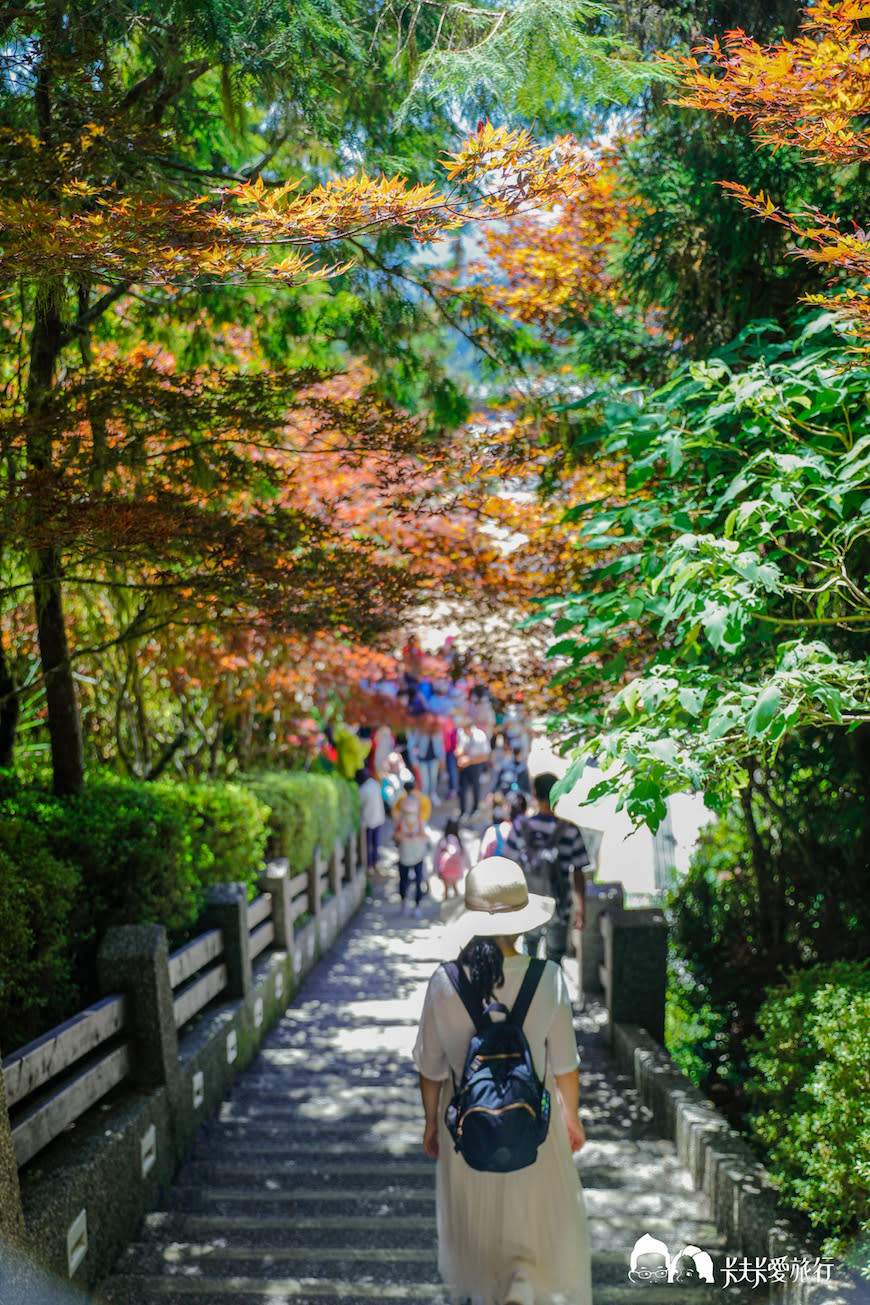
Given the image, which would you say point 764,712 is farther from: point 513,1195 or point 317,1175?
point 317,1175

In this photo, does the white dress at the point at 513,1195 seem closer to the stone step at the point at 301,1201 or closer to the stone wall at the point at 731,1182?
the stone wall at the point at 731,1182

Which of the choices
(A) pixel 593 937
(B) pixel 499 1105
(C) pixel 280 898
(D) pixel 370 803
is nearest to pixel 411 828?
(D) pixel 370 803

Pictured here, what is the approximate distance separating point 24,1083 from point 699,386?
372cm

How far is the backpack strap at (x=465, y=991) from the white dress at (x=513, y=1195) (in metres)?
0.02

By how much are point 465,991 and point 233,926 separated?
3.63 metres

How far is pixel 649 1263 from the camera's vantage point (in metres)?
4.23

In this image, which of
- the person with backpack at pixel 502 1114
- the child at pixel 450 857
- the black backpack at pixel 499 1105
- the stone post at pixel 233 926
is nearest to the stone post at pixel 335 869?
the child at pixel 450 857

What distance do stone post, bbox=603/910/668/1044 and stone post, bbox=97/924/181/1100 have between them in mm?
3193

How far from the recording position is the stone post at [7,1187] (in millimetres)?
3018

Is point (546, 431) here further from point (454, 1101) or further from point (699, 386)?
point (454, 1101)

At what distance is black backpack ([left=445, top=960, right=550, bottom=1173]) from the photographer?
125 inches

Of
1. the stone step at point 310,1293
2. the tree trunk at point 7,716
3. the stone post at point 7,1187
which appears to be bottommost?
the stone step at point 310,1293

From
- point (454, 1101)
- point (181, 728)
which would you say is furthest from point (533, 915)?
point (181, 728)

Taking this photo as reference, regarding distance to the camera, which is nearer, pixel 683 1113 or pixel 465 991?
pixel 465 991
